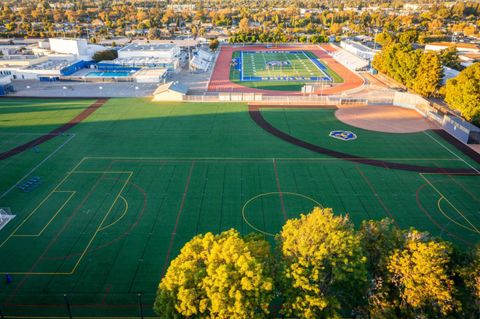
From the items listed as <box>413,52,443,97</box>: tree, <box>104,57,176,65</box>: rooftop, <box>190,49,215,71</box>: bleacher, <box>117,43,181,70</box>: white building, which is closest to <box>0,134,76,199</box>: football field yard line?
<box>117,43,181,70</box>: white building

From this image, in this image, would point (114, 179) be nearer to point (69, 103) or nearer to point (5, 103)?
point (69, 103)

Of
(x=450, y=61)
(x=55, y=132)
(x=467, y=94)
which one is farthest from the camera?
(x=450, y=61)

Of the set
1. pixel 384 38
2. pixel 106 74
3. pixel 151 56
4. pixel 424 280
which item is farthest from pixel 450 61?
pixel 424 280

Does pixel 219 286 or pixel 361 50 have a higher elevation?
pixel 361 50

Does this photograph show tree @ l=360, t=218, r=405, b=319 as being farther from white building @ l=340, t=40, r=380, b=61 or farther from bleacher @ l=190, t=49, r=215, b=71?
white building @ l=340, t=40, r=380, b=61

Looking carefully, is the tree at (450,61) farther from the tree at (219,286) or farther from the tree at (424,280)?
the tree at (219,286)

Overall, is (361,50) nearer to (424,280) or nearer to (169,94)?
(169,94)

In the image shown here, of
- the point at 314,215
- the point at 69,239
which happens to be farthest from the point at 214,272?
the point at 69,239
